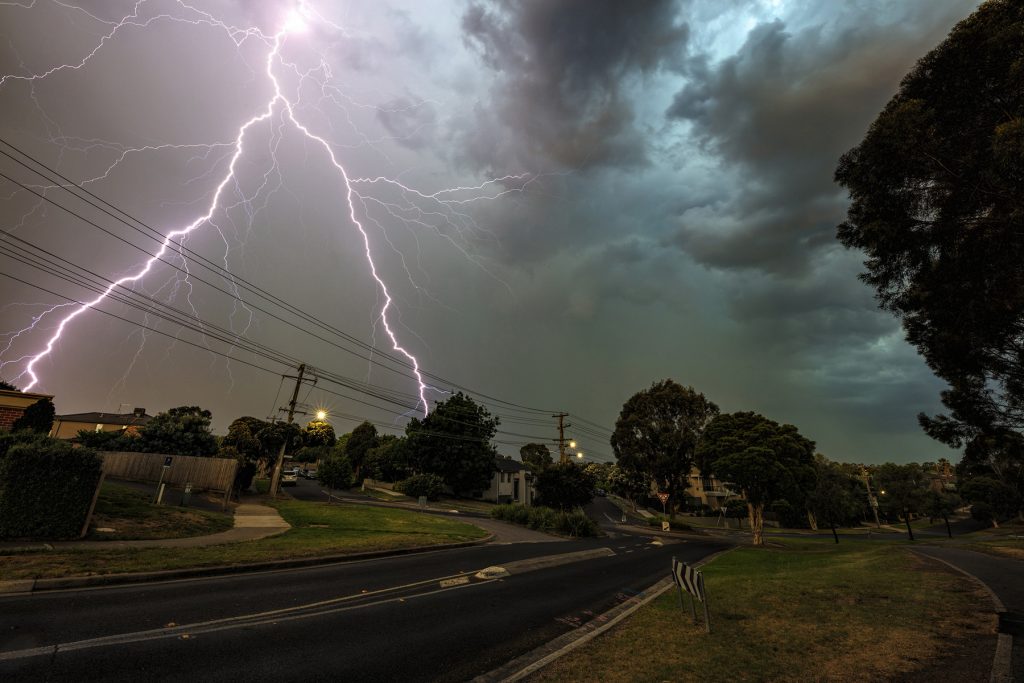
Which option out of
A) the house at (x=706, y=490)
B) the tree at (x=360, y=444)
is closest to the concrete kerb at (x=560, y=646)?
the tree at (x=360, y=444)

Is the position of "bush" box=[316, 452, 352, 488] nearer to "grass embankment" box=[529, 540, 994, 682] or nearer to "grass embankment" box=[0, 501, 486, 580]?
"grass embankment" box=[0, 501, 486, 580]

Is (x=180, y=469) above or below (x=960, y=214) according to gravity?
below

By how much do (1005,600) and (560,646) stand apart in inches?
450

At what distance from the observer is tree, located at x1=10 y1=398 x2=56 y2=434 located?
21344 mm

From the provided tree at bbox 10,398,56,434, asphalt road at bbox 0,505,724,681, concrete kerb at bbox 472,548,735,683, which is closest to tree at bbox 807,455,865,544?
concrete kerb at bbox 472,548,735,683

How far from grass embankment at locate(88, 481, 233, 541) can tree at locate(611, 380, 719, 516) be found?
43.6 m

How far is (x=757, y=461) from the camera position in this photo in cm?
3180

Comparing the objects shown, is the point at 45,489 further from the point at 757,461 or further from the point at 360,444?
the point at 360,444

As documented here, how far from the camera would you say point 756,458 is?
31.8 m

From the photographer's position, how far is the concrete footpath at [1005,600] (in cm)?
589

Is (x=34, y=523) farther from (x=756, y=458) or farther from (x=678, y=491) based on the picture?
(x=678, y=491)

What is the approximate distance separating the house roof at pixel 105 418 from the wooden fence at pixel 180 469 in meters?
42.9

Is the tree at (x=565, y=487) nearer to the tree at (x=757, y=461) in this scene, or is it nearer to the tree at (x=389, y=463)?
the tree at (x=757, y=461)

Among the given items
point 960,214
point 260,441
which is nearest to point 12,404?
point 260,441
